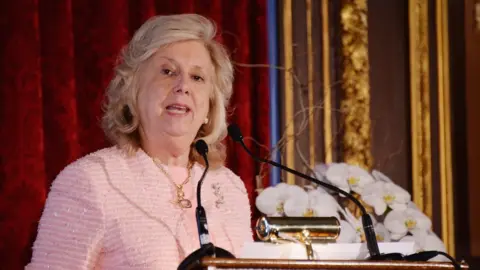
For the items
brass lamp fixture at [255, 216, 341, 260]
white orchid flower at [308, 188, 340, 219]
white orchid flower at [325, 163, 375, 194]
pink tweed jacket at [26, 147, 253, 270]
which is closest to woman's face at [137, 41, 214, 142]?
pink tweed jacket at [26, 147, 253, 270]

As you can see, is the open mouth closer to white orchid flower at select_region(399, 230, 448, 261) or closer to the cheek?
the cheek

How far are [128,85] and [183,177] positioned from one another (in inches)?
11.6

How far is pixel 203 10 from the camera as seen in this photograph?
2.94 metres

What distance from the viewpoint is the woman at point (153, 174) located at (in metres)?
1.81

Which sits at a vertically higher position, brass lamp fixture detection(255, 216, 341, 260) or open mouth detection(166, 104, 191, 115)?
open mouth detection(166, 104, 191, 115)

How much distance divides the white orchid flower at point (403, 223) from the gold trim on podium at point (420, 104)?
54cm

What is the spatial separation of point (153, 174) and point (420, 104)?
161cm

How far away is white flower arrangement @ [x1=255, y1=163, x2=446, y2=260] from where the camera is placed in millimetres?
2562

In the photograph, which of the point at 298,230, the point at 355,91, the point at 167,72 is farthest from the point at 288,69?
the point at 298,230

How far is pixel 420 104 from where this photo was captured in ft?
10.6

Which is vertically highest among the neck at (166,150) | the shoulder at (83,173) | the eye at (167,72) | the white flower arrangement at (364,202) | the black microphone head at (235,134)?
the eye at (167,72)

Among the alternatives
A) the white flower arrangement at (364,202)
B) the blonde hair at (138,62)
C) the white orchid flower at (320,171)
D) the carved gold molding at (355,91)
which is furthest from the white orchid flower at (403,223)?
the blonde hair at (138,62)

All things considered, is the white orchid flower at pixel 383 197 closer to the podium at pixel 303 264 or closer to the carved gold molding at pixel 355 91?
the carved gold molding at pixel 355 91

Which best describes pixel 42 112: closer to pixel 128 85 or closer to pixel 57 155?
pixel 57 155
